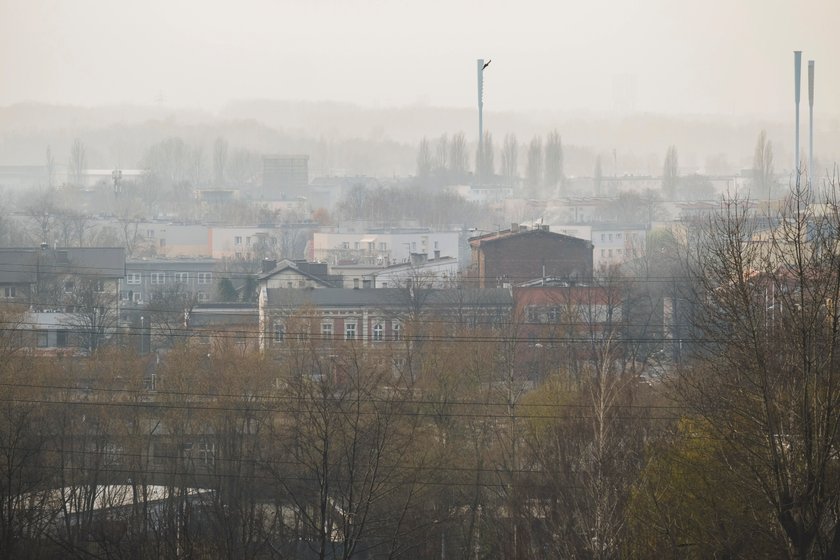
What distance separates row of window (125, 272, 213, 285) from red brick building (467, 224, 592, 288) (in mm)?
6351

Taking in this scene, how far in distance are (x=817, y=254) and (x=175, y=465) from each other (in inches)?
211

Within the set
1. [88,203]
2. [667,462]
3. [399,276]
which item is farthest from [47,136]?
[667,462]

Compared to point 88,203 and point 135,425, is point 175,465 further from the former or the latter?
point 88,203

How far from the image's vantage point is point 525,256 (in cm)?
1995

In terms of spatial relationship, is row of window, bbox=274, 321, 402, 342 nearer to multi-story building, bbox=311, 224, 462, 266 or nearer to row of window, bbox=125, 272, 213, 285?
row of window, bbox=125, 272, 213, 285

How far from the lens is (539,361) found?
1212 centimetres

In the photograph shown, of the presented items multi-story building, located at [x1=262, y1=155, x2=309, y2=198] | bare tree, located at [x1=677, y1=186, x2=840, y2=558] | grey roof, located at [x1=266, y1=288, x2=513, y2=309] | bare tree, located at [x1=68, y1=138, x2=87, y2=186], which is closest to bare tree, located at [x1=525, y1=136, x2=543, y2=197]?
multi-story building, located at [x1=262, y1=155, x2=309, y2=198]

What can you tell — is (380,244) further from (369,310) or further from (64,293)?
(369,310)

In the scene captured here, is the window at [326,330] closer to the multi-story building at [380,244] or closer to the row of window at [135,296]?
the row of window at [135,296]

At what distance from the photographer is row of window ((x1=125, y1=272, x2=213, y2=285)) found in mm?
24141

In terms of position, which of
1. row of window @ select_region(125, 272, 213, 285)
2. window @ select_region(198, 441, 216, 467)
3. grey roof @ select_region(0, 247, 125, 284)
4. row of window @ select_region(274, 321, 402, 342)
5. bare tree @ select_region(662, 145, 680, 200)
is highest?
bare tree @ select_region(662, 145, 680, 200)

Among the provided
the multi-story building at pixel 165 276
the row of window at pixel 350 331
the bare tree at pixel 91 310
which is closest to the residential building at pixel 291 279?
the row of window at pixel 350 331

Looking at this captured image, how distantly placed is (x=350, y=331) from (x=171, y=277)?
10.7m

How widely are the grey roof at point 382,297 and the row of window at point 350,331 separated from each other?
0.28 meters
